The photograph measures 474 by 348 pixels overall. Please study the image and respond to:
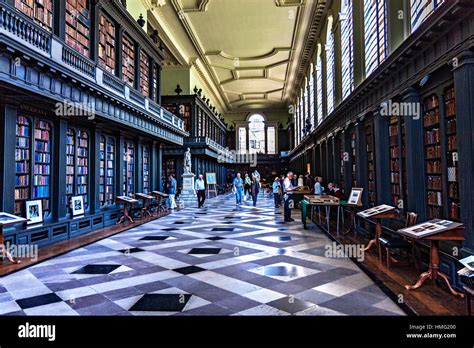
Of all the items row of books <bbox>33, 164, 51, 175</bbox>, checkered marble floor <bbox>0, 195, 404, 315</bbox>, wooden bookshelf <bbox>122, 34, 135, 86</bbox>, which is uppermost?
wooden bookshelf <bbox>122, 34, 135, 86</bbox>

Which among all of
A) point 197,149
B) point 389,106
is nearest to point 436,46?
point 389,106

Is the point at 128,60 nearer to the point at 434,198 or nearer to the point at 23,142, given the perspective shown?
the point at 23,142

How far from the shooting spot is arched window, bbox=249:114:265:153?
34781 mm

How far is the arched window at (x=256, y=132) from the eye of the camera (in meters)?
34.8

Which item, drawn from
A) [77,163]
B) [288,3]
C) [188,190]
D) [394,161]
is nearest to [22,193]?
[77,163]

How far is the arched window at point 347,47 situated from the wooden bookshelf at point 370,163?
2.26 meters

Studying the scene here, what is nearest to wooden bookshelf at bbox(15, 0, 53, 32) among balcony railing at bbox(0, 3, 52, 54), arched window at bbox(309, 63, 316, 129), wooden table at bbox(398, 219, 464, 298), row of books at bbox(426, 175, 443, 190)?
balcony railing at bbox(0, 3, 52, 54)

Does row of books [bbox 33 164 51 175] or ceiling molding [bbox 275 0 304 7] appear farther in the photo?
ceiling molding [bbox 275 0 304 7]

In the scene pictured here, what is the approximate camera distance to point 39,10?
6.08 metres

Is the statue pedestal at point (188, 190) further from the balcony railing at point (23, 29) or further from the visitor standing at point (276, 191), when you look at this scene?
the balcony railing at point (23, 29)

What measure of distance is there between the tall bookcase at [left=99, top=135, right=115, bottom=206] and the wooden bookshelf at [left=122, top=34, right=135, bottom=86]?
2.35 m

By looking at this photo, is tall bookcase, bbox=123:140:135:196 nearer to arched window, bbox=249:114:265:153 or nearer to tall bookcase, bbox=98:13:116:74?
tall bookcase, bbox=98:13:116:74

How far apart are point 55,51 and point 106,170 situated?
12.2 feet
